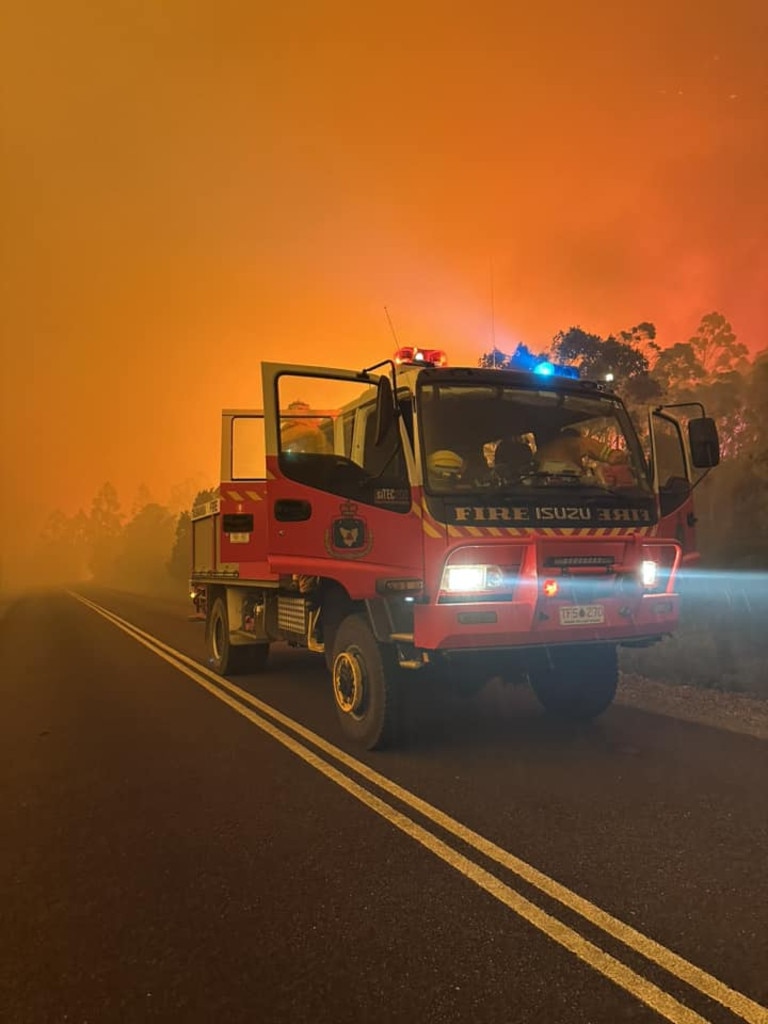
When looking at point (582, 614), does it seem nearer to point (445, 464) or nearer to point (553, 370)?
point (445, 464)

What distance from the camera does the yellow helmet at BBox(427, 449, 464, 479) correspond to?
4.91 metres

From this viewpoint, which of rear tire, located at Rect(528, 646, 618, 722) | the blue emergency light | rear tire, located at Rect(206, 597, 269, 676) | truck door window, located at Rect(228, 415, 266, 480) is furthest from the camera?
rear tire, located at Rect(206, 597, 269, 676)

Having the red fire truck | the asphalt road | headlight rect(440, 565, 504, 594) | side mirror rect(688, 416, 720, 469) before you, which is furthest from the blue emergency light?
the asphalt road

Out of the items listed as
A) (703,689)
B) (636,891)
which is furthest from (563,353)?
(636,891)

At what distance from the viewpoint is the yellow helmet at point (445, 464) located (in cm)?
491

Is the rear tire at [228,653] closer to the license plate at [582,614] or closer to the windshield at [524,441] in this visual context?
the windshield at [524,441]

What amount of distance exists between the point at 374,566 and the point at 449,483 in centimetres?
84

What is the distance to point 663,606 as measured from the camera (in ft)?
17.8

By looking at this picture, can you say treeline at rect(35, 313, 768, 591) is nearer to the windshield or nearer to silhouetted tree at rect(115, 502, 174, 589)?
the windshield

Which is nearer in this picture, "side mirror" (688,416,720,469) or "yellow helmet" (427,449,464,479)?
"yellow helmet" (427,449,464,479)

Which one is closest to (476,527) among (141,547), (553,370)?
(553,370)

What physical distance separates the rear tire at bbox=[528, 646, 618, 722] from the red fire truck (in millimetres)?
18

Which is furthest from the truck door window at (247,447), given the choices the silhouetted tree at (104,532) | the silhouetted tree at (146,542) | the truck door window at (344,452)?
the silhouetted tree at (104,532)

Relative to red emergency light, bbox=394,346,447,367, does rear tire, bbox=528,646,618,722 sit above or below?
below
